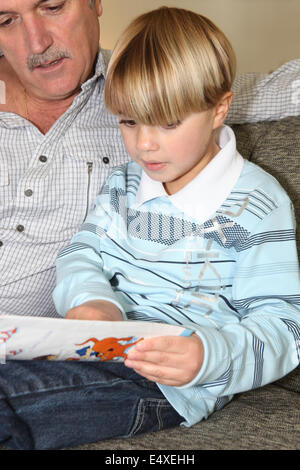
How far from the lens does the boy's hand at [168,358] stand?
3.31 feet

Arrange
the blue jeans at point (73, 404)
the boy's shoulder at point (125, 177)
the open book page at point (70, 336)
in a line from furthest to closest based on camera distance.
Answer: the boy's shoulder at point (125, 177)
the blue jeans at point (73, 404)
the open book page at point (70, 336)

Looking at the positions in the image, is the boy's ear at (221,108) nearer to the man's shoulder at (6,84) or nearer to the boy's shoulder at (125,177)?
the boy's shoulder at (125,177)

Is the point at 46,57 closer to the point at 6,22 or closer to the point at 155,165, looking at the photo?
the point at 6,22

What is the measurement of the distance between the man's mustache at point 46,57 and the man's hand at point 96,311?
0.68 metres

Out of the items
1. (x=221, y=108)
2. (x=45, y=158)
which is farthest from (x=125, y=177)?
(x=221, y=108)

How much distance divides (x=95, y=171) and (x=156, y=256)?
37cm

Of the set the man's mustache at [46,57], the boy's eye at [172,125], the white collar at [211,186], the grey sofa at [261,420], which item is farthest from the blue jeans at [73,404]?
the man's mustache at [46,57]

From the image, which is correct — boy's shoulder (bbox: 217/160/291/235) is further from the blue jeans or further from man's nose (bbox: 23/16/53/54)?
man's nose (bbox: 23/16/53/54)

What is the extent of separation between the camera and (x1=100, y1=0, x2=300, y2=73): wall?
3564mm

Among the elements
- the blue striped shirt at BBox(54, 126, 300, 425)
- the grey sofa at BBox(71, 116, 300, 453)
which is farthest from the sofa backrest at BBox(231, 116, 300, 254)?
the blue striped shirt at BBox(54, 126, 300, 425)

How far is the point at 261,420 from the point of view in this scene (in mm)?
1189

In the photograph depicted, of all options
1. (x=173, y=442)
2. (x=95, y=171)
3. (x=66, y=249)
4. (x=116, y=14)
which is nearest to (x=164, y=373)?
(x=173, y=442)

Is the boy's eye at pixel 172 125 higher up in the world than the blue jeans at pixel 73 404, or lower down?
higher up

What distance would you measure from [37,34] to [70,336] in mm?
854
